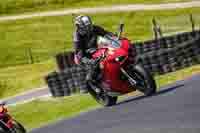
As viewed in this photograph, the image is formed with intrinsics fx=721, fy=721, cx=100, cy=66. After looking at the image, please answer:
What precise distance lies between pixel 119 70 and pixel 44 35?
121 feet

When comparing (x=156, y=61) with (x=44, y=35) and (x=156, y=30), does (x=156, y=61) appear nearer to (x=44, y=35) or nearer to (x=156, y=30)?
(x=156, y=30)

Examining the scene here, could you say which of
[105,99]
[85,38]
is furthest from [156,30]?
[85,38]

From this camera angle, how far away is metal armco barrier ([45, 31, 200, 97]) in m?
20.5

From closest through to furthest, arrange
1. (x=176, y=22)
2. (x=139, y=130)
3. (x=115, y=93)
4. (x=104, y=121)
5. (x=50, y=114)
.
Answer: (x=139, y=130)
(x=104, y=121)
(x=115, y=93)
(x=50, y=114)
(x=176, y=22)

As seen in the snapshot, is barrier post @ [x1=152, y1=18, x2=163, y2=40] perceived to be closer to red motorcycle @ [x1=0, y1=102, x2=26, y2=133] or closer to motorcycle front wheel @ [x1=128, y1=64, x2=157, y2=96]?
motorcycle front wheel @ [x1=128, y1=64, x2=157, y2=96]

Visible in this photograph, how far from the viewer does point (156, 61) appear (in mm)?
20516

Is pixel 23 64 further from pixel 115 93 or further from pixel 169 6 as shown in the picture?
pixel 115 93

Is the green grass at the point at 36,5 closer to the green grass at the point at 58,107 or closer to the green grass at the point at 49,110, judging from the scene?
the green grass at the point at 49,110

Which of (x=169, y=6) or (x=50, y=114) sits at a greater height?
(x=50, y=114)

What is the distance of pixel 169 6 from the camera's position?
51.3m

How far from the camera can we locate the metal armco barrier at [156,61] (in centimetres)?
2045

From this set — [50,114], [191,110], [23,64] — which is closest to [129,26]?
[23,64]

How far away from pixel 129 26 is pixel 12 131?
34.3 metres

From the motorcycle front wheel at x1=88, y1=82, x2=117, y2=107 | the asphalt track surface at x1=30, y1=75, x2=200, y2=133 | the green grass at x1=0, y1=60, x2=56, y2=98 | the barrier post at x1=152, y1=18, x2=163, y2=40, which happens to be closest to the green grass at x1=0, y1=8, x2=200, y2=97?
the green grass at x1=0, y1=60, x2=56, y2=98
